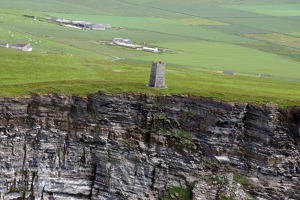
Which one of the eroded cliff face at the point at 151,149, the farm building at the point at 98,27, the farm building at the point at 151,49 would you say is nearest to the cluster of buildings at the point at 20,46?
the farm building at the point at 151,49

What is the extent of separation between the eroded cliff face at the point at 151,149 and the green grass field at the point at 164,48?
1.59 m

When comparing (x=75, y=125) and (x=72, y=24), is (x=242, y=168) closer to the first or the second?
(x=75, y=125)

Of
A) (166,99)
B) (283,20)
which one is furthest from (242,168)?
(283,20)

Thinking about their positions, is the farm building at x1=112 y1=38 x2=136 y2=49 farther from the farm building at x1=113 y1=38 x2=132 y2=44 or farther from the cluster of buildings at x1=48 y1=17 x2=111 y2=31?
the cluster of buildings at x1=48 y1=17 x2=111 y2=31

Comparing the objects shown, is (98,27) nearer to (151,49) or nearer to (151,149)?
(151,49)

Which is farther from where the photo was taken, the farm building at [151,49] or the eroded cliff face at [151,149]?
the farm building at [151,49]

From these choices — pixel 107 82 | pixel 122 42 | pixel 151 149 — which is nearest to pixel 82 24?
pixel 122 42

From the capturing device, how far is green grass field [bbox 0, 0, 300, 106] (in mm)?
56531

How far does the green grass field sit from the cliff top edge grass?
0.29 ft

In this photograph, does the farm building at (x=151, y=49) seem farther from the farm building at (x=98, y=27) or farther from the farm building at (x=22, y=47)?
the farm building at (x=98, y=27)

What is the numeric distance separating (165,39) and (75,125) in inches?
2457

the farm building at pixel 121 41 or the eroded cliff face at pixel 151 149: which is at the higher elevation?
the farm building at pixel 121 41

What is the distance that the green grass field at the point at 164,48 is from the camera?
56531 mm

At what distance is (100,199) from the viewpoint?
2108 inches
